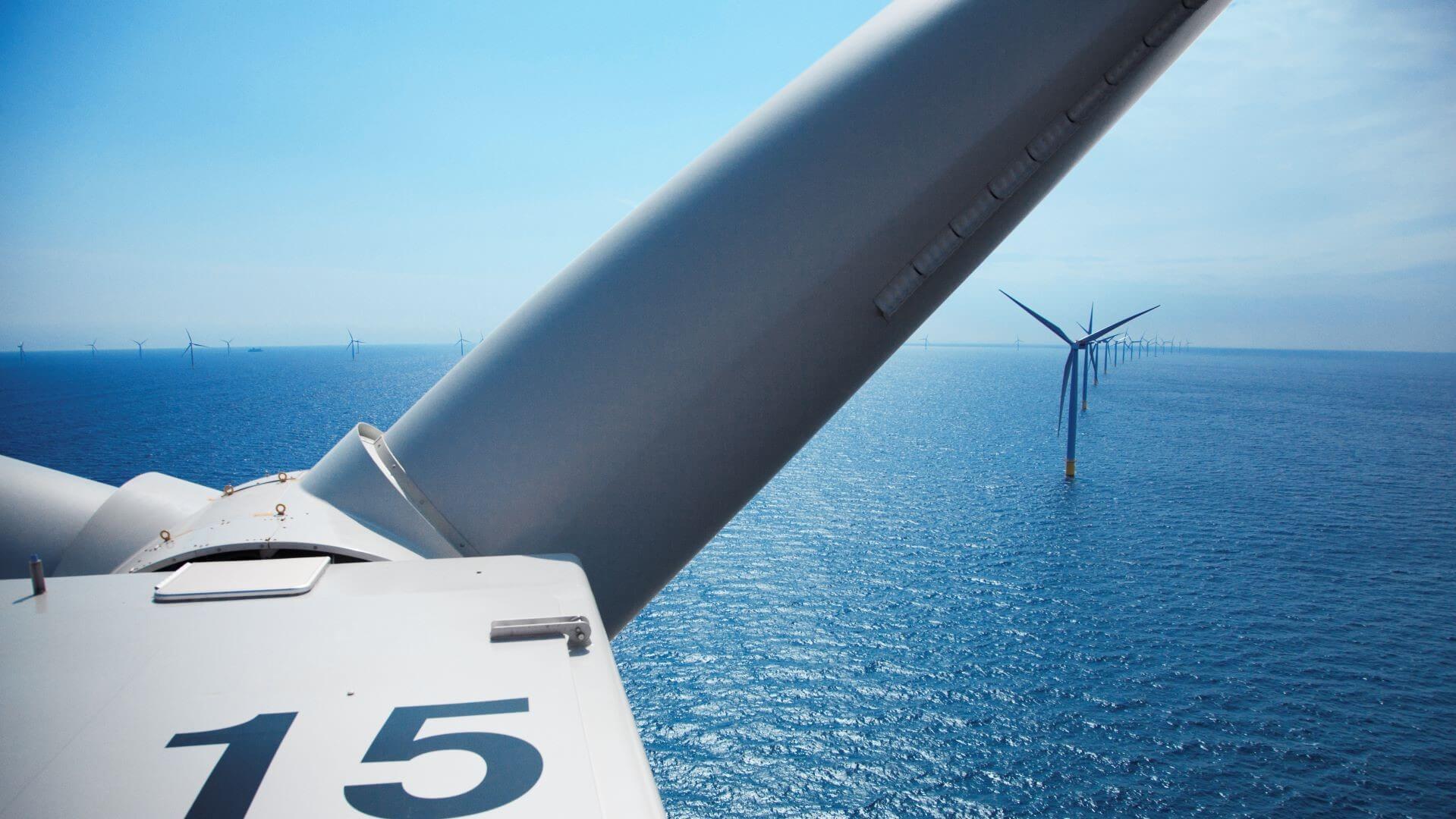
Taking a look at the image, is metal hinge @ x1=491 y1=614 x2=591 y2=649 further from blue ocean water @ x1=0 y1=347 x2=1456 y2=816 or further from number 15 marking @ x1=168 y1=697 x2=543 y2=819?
blue ocean water @ x1=0 y1=347 x2=1456 y2=816

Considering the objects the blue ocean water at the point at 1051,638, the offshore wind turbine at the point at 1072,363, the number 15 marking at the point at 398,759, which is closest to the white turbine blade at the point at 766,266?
the number 15 marking at the point at 398,759

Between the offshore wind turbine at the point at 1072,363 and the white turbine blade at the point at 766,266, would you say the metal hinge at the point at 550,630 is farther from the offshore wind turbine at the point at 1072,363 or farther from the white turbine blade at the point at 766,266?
the offshore wind turbine at the point at 1072,363

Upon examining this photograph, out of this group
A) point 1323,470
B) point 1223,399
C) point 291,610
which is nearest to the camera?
point 291,610

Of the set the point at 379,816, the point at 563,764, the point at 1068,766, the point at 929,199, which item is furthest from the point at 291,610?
the point at 1068,766

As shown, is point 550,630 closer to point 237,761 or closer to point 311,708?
point 311,708

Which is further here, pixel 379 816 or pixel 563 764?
pixel 563 764

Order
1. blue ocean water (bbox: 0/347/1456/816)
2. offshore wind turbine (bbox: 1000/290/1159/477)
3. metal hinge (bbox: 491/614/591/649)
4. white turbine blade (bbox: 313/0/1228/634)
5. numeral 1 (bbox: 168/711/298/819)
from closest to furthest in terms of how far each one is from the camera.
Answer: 1. numeral 1 (bbox: 168/711/298/819)
2. metal hinge (bbox: 491/614/591/649)
3. white turbine blade (bbox: 313/0/1228/634)
4. blue ocean water (bbox: 0/347/1456/816)
5. offshore wind turbine (bbox: 1000/290/1159/477)

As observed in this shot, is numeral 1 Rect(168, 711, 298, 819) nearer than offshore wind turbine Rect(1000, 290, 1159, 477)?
Yes

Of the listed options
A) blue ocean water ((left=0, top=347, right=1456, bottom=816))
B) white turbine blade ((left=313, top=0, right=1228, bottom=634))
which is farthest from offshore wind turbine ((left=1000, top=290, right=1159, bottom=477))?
white turbine blade ((left=313, top=0, right=1228, bottom=634))

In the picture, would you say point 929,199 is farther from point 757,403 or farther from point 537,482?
point 537,482
